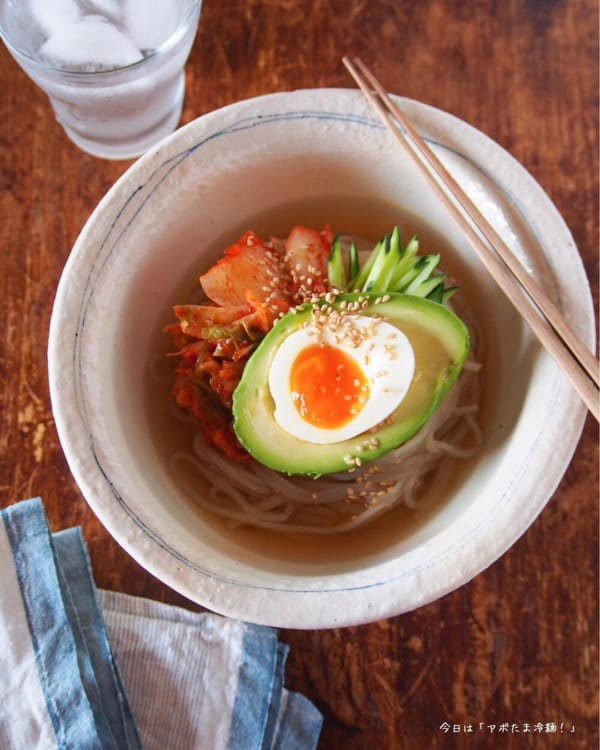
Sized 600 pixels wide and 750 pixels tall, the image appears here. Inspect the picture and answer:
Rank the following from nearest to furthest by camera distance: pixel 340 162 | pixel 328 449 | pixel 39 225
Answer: pixel 328 449 → pixel 340 162 → pixel 39 225

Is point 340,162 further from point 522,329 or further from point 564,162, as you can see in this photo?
point 564,162

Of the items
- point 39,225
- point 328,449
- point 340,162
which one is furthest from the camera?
point 39,225

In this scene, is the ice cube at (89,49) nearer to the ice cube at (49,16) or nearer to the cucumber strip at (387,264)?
the ice cube at (49,16)

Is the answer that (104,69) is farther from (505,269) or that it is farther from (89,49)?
(505,269)

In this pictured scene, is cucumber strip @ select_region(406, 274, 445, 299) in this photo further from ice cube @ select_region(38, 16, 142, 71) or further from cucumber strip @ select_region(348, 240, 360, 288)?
ice cube @ select_region(38, 16, 142, 71)

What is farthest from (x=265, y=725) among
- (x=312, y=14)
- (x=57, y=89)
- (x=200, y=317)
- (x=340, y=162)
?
(x=312, y=14)

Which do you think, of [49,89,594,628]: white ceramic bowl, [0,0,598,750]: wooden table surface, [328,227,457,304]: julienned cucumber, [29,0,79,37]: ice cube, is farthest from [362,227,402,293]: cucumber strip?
[29,0,79,37]: ice cube
